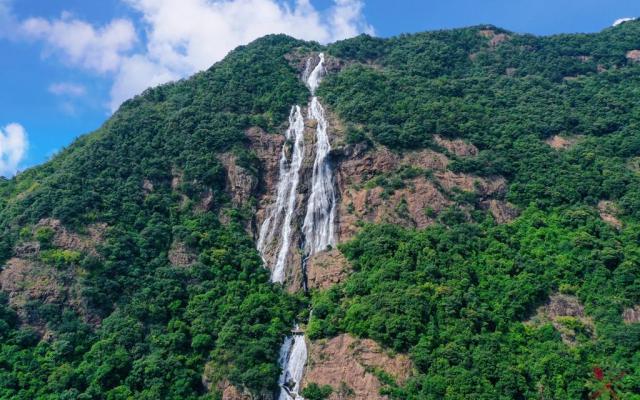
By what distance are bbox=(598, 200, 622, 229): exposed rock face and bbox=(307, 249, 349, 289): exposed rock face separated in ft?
83.8

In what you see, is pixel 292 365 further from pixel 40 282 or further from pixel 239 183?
pixel 239 183

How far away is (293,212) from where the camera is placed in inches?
2474

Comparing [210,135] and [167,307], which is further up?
[210,135]

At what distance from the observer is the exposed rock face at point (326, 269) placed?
181ft

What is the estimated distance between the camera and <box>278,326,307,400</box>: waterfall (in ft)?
151

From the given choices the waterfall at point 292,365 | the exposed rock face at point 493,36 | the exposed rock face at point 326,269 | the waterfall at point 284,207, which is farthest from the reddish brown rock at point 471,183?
the exposed rock face at point 493,36

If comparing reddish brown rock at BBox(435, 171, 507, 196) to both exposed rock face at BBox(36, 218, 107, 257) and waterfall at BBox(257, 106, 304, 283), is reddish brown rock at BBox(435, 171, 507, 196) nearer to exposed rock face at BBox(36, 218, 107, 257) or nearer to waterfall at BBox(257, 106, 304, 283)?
waterfall at BBox(257, 106, 304, 283)

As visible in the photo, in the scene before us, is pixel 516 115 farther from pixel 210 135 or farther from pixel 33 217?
pixel 33 217

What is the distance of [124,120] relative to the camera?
72188 millimetres

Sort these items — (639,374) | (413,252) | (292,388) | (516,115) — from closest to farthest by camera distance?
(639,374) → (292,388) → (413,252) → (516,115)

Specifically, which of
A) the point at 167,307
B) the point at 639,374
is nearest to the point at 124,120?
the point at 167,307

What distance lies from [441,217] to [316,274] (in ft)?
46.1

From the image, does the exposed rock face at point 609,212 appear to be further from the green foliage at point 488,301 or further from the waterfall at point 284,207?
the waterfall at point 284,207

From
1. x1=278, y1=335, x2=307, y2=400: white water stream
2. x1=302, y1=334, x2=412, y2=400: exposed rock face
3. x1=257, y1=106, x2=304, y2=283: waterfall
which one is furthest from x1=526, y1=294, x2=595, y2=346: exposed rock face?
x1=257, y1=106, x2=304, y2=283: waterfall
